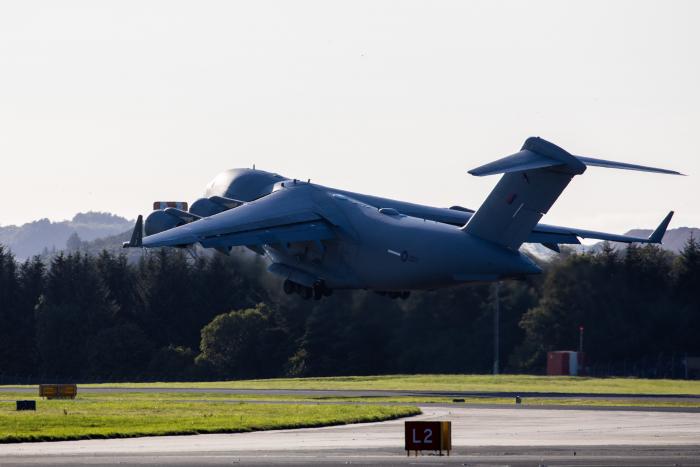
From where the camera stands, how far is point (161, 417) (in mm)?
52344

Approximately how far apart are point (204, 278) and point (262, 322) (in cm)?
1325

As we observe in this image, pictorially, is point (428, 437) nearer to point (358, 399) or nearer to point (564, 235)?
point (358, 399)

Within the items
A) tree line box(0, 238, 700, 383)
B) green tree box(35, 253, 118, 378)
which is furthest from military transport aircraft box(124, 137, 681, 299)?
green tree box(35, 253, 118, 378)

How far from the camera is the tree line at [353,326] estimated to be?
9069 cm

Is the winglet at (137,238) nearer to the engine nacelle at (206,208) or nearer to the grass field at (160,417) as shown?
the engine nacelle at (206,208)

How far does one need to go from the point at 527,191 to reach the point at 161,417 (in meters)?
22.7

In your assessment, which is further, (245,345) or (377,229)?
(245,345)

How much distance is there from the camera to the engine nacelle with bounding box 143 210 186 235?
261ft

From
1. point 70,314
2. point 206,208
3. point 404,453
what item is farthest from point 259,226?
point 70,314

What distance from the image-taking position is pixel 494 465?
35.2 meters

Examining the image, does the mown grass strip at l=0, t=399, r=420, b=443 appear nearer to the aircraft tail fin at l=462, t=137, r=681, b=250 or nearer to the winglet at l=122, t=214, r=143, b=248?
the aircraft tail fin at l=462, t=137, r=681, b=250

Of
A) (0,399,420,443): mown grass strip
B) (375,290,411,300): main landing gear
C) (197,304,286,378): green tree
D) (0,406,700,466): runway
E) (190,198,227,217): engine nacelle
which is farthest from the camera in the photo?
(197,304,286,378): green tree

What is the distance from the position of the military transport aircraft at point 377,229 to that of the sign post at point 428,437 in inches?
806

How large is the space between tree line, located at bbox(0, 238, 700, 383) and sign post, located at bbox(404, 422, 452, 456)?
41499mm
